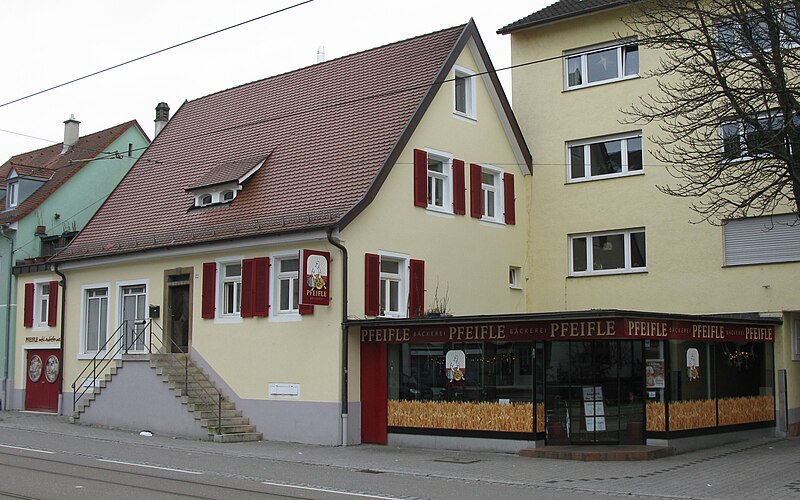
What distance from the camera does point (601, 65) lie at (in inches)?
1067

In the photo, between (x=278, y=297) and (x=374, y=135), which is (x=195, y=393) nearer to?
(x=278, y=297)

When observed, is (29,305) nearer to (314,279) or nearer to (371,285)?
(314,279)

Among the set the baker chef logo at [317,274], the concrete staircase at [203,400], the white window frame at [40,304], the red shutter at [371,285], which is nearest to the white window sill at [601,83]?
the red shutter at [371,285]

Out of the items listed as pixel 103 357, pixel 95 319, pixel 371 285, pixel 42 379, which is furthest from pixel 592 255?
pixel 42 379

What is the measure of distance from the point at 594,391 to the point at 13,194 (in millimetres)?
23935

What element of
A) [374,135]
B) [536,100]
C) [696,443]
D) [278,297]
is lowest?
[696,443]

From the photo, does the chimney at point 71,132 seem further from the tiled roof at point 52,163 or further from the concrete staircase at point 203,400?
the concrete staircase at point 203,400

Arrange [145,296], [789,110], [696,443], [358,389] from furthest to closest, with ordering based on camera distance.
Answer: [145,296]
[358,389]
[696,443]
[789,110]

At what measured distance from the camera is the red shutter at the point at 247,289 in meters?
22.8

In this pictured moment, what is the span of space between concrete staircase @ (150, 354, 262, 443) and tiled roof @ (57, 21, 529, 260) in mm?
3156

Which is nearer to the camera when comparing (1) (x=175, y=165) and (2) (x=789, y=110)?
(2) (x=789, y=110)

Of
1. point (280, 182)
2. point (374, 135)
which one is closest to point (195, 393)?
point (280, 182)

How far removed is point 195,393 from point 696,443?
11.7 meters

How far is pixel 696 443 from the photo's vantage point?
19.8 metres
